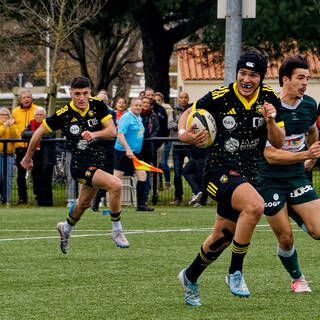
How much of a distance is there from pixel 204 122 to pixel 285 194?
1224 millimetres

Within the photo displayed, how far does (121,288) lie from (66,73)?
4091 centimetres

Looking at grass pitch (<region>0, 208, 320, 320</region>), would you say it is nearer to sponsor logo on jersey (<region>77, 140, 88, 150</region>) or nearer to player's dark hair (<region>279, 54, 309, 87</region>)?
sponsor logo on jersey (<region>77, 140, 88, 150</region>)

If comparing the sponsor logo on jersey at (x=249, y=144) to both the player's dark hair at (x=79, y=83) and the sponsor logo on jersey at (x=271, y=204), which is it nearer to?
the sponsor logo on jersey at (x=271, y=204)

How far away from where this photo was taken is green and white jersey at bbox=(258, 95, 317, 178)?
7570 mm

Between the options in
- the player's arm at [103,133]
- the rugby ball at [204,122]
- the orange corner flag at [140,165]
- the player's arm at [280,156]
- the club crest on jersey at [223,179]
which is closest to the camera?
the rugby ball at [204,122]

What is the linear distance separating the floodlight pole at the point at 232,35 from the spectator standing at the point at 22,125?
170 inches

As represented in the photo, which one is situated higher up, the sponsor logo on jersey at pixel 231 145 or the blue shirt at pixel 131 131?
the sponsor logo on jersey at pixel 231 145

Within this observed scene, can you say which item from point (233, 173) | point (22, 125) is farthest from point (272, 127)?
point (22, 125)

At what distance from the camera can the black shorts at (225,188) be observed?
265 inches

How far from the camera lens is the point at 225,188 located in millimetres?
6758

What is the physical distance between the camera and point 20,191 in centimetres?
1664

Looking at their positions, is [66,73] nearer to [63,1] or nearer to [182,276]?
[63,1]

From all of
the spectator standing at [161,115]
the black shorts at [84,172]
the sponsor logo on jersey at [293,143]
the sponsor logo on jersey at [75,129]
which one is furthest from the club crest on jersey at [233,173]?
the spectator standing at [161,115]

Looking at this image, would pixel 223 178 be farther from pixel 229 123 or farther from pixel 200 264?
pixel 200 264
